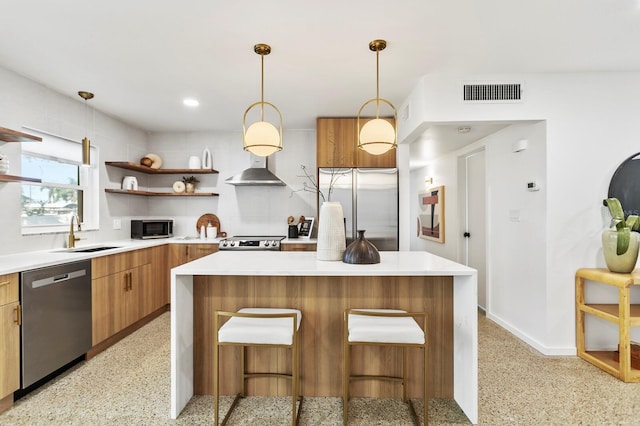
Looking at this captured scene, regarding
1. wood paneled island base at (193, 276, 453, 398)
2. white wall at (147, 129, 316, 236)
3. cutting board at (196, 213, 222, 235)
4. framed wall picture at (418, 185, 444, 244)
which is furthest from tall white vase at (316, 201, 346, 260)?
framed wall picture at (418, 185, 444, 244)

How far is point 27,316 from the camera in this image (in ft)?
7.05

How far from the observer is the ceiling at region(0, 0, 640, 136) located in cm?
190

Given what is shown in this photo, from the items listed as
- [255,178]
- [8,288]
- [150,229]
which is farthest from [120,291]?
[255,178]

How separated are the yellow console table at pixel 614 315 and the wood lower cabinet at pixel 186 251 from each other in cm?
388

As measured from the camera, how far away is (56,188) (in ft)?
10.7

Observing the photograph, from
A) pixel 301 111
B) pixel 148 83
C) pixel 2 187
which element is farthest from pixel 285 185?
pixel 2 187

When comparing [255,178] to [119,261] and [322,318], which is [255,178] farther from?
[322,318]

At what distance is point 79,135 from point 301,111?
2.46 metres

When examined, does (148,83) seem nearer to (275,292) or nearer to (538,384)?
(275,292)

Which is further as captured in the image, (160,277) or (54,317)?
(160,277)

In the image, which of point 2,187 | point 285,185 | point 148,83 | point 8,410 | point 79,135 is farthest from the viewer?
point 285,185

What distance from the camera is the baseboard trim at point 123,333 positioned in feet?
9.24

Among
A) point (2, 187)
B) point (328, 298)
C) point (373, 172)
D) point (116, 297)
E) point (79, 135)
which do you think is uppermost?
point (79, 135)

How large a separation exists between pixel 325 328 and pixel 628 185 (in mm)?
2855
